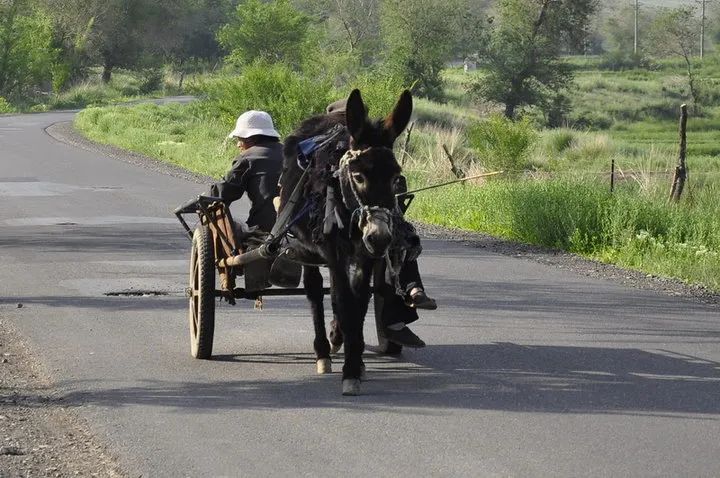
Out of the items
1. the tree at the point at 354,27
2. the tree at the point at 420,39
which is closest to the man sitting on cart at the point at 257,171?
the tree at the point at 420,39

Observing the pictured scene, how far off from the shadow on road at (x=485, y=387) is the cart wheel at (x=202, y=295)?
0.24 metres

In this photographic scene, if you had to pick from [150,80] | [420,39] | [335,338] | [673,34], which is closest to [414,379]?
[335,338]

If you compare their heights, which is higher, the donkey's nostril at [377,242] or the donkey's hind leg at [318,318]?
the donkey's nostril at [377,242]

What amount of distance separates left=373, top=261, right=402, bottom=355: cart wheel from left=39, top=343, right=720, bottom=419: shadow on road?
9 cm

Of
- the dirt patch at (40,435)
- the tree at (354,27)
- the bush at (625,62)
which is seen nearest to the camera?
the dirt patch at (40,435)

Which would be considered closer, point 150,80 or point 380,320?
point 380,320

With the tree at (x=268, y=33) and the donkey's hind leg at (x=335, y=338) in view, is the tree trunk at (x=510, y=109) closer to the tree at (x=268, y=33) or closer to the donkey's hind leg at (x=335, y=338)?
the tree at (x=268, y=33)

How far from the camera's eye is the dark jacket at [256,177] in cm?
994

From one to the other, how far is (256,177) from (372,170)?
206 cm

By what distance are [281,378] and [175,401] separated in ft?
2.89

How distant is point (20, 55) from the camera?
74625 millimetres

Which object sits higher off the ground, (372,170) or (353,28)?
(353,28)

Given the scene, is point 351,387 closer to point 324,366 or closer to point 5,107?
point 324,366

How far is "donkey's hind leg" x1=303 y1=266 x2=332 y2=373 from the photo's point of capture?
919 cm
